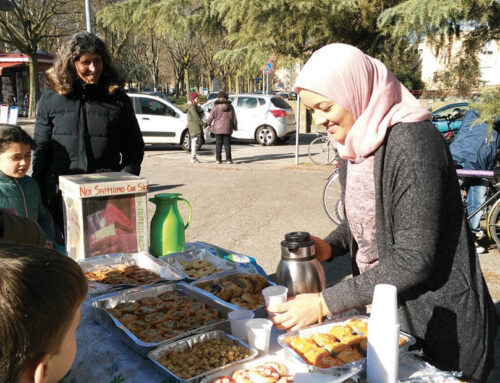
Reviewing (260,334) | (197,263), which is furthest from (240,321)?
(197,263)

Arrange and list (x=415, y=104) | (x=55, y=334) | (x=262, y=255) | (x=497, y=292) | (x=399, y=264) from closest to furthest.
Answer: (x=55, y=334) < (x=399, y=264) < (x=415, y=104) < (x=497, y=292) < (x=262, y=255)

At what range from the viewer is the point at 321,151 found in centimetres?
1340

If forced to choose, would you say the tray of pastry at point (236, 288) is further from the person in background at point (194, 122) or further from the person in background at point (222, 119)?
the person in background at point (194, 122)

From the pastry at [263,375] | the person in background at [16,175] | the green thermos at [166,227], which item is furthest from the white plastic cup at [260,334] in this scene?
the person in background at [16,175]

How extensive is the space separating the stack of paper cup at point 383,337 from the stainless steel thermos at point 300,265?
50 centimetres

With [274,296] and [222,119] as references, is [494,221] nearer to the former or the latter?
[274,296]

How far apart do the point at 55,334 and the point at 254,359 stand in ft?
2.56

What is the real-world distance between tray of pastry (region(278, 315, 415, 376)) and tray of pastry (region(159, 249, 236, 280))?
824 mm

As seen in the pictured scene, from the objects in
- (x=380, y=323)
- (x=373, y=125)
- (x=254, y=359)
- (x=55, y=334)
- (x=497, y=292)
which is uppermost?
(x=373, y=125)

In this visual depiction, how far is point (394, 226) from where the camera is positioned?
153 cm

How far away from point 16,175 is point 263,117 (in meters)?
13.1

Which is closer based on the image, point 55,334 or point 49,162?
point 55,334

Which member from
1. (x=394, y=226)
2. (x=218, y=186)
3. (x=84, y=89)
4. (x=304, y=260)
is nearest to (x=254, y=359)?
(x=304, y=260)

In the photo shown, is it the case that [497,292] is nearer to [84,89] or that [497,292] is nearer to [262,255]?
[262,255]
